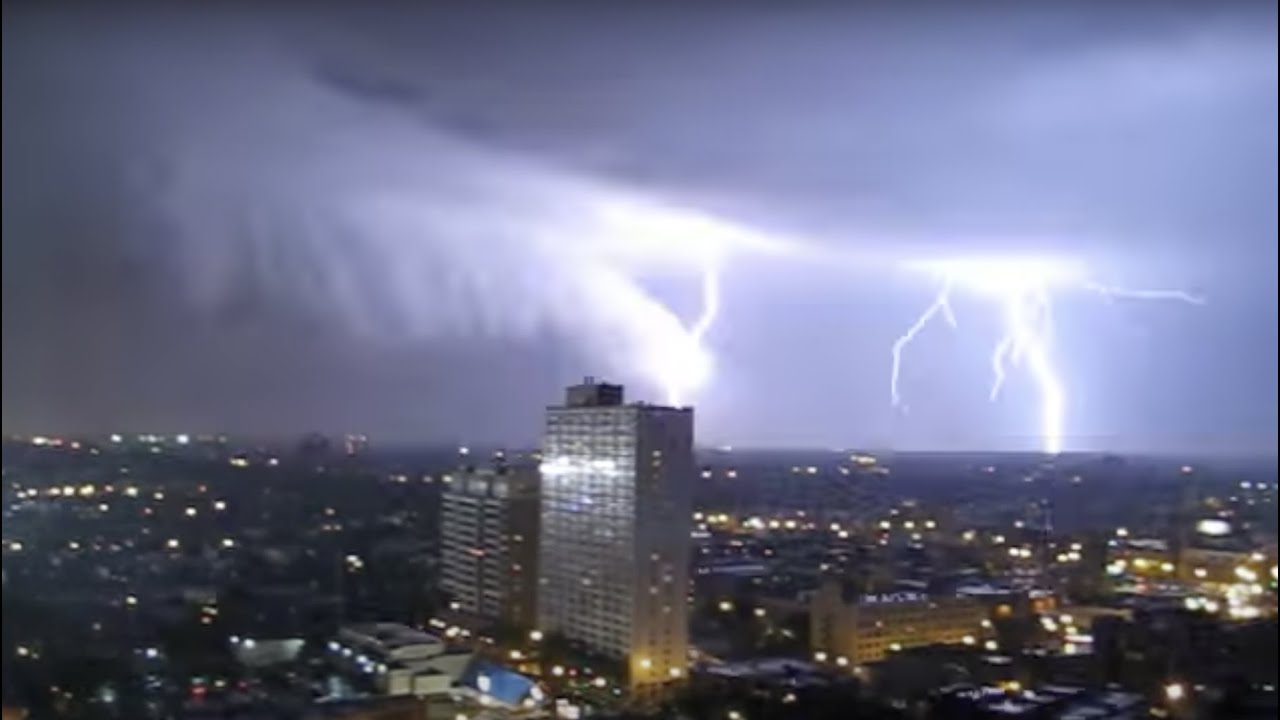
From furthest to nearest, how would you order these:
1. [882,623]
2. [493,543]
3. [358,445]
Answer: [358,445] → [493,543] → [882,623]

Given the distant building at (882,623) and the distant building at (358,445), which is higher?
the distant building at (358,445)

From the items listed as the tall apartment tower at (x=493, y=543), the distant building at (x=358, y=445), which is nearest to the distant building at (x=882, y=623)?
the tall apartment tower at (x=493, y=543)

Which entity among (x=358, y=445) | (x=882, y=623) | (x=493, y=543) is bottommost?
(x=882, y=623)

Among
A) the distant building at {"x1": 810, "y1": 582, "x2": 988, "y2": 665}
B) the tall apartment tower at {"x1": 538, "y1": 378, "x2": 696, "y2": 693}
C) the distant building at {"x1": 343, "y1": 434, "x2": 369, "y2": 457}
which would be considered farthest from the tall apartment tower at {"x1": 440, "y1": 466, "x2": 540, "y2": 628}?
the distant building at {"x1": 810, "y1": 582, "x2": 988, "y2": 665}

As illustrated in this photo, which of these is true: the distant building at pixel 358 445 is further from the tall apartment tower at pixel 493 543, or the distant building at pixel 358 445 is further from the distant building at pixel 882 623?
the distant building at pixel 882 623

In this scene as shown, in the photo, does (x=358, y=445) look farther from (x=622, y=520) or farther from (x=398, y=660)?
(x=622, y=520)

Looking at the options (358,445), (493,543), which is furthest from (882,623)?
(358,445)

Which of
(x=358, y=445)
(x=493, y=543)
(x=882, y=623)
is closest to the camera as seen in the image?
(x=882, y=623)
